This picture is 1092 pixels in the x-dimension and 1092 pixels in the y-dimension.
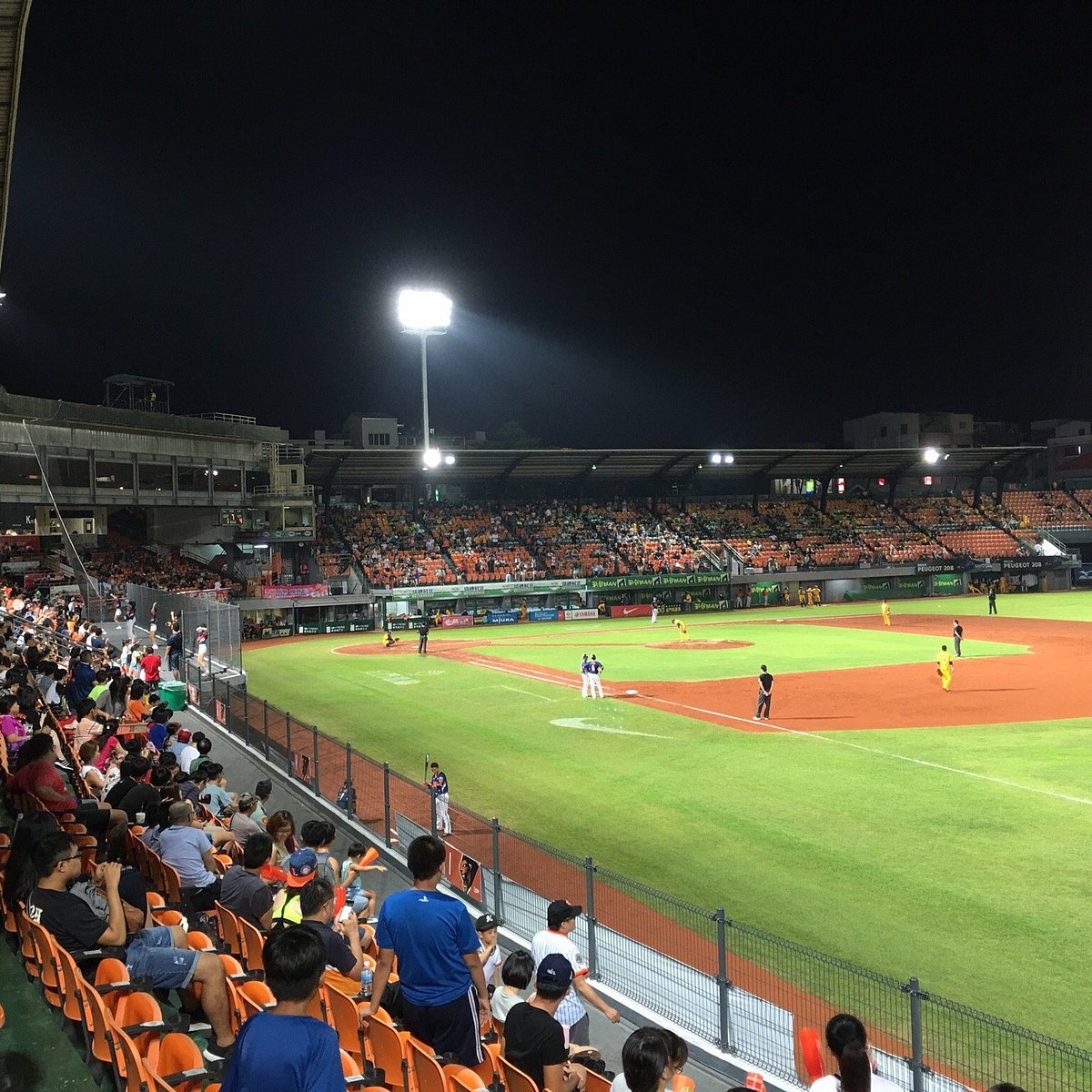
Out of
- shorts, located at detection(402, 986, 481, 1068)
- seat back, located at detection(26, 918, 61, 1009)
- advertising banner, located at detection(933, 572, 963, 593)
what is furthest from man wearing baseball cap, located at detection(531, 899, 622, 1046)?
advertising banner, located at detection(933, 572, 963, 593)

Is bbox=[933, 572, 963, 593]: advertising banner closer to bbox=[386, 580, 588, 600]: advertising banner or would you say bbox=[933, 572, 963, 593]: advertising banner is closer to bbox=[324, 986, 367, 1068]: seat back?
bbox=[386, 580, 588, 600]: advertising banner

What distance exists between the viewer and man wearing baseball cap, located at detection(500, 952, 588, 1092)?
16.7 feet

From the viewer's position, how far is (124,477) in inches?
1934

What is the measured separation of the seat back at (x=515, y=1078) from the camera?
16.3ft

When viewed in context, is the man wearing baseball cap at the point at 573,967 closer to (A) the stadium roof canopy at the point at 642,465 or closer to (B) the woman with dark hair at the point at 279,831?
(B) the woman with dark hair at the point at 279,831

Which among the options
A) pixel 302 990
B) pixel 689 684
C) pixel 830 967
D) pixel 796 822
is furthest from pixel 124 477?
pixel 302 990

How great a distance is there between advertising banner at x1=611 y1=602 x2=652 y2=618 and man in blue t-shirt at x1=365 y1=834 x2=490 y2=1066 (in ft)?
187

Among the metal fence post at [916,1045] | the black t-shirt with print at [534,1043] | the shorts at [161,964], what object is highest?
the shorts at [161,964]

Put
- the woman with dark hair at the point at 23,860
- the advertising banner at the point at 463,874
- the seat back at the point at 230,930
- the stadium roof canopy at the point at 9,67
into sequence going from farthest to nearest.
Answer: the advertising banner at the point at 463,874
the stadium roof canopy at the point at 9,67
the seat back at the point at 230,930
the woman with dark hair at the point at 23,860

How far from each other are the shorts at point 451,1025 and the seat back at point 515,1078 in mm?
308

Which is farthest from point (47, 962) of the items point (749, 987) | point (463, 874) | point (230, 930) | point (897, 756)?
point (897, 756)

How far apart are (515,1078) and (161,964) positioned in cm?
245

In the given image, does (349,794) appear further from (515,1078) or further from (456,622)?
(456,622)

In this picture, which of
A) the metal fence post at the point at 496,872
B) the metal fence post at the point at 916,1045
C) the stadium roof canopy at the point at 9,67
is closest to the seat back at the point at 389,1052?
the metal fence post at the point at 916,1045
